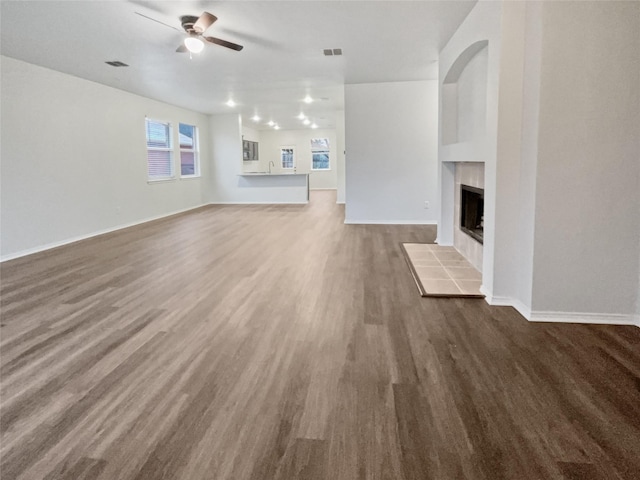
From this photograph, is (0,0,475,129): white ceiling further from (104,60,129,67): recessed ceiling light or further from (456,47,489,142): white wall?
(456,47,489,142): white wall

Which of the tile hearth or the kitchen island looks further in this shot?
the kitchen island

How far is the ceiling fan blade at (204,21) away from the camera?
361 cm

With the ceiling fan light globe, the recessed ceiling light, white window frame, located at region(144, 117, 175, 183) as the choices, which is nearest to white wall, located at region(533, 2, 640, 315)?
the ceiling fan light globe

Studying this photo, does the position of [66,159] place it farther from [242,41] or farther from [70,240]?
[242,41]

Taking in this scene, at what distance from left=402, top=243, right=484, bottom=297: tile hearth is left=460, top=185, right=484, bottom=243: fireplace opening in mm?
354

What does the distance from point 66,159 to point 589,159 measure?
6.71 meters

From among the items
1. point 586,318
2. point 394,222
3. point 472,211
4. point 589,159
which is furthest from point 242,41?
point 586,318

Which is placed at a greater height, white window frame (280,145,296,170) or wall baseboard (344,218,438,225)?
white window frame (280,145,296,170)

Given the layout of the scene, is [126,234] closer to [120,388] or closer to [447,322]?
[120,388]

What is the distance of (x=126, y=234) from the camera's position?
7.07 meters

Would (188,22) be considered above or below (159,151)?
above

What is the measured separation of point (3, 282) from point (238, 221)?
4.56 m

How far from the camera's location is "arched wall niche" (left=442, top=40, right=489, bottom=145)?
423 centimetres

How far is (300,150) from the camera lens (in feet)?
57.2
